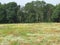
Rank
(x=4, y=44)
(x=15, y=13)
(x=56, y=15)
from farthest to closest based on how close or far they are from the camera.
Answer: (x=15, y=13)
(x=56, y=15)
(x=4, y=44)

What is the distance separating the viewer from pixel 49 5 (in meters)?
82.4

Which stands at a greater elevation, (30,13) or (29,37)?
(29,37)

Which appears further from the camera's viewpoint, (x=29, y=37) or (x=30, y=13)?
(x=30, y=13)

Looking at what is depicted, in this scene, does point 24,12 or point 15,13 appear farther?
point 24,12

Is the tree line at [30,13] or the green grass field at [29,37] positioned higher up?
the green grass field at [29,37]

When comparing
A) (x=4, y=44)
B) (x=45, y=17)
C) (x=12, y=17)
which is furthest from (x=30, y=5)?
(x=4, y=44)

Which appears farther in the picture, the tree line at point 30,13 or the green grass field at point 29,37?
the tree line at point 30,13

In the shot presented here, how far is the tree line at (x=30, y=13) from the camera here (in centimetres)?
7026

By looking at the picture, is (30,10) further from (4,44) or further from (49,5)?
(4,44)

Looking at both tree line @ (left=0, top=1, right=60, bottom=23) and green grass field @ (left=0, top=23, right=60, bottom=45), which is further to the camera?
tree line @ (left=0, top=1, right=60, bottom=23)

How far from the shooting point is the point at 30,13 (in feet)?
250

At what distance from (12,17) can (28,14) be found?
27.7 feet

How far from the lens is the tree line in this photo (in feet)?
230

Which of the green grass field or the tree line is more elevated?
the green grass field
